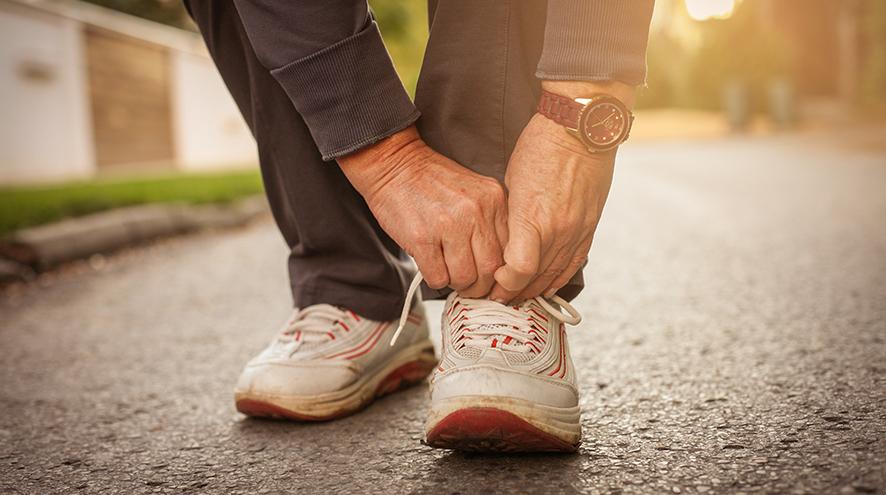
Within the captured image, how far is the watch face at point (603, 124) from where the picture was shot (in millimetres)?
992

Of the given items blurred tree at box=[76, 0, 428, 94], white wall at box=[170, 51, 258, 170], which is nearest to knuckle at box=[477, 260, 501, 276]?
blurred tree at box=[76, 0, 428, 94]

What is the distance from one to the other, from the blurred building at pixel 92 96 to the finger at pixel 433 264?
7.15 metres

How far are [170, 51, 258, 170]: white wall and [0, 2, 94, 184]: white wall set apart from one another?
2.12 meters

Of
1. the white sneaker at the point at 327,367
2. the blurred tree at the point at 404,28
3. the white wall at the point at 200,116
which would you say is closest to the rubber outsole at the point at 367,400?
the white sneaker at the point at 327,367

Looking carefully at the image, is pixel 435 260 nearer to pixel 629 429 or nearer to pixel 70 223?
A: pixel 629 429

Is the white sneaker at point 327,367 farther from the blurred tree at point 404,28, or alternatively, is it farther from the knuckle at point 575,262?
the blurred tree at point 404,28

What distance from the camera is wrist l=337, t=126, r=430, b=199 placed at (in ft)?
3.48

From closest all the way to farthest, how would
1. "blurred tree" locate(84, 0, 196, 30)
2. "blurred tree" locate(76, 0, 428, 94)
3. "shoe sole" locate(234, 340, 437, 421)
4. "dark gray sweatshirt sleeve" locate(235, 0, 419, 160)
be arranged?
1. "dark gray sweatshirt sleeve" locate(235, 0, 419, 160)
2. "shoe sole" locate(234, 340, 437, 421)
3. "blurred tree" locate(76, 0, 428, 94)
4. "blurred tree" locate(84, 0, 196, 30)

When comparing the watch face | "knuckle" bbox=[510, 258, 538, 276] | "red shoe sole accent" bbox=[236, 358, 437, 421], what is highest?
the watch face

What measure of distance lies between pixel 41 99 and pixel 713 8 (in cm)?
1280

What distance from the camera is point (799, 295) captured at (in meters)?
1.87

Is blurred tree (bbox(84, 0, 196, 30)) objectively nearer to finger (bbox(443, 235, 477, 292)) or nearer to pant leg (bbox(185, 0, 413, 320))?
pant leg (bbox(185, 0, 413, 320))

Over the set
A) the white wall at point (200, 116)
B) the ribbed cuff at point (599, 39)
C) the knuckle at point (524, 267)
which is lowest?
the white wall at point (200, 116)

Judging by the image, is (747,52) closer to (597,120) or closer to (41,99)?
(41,99)
